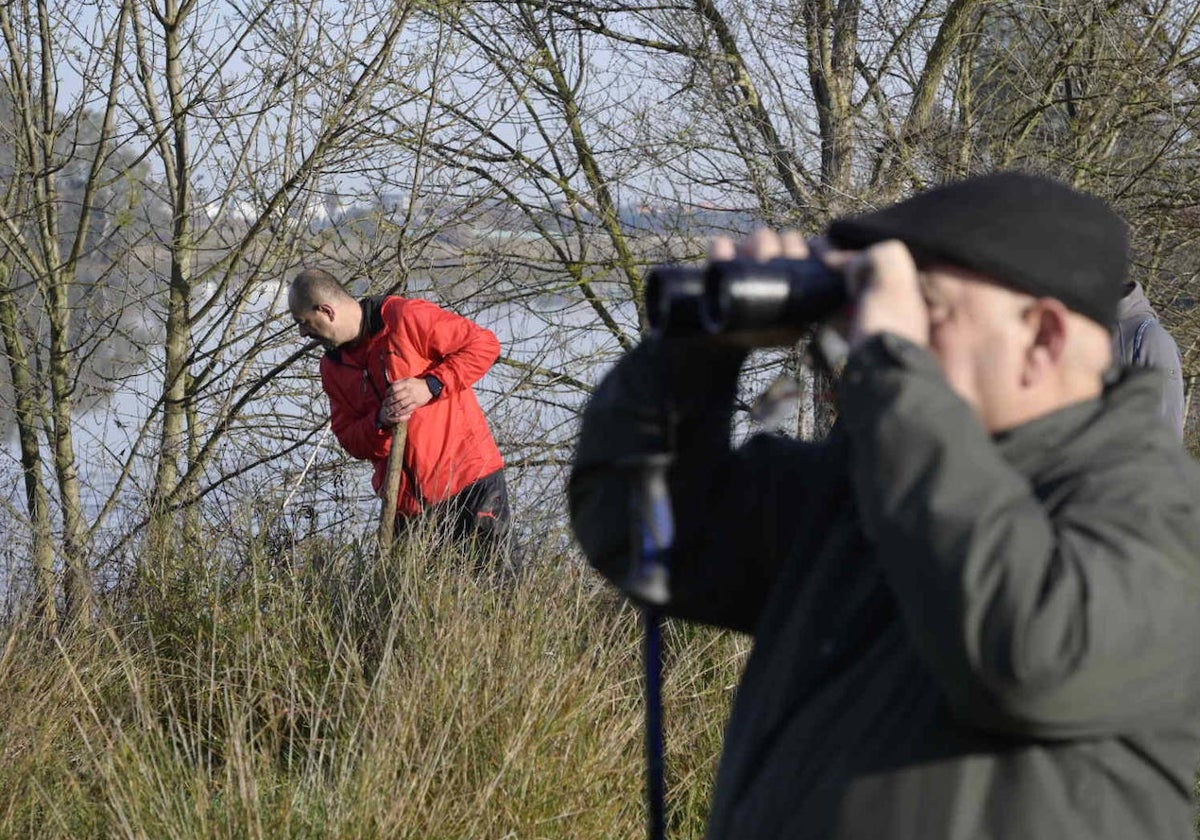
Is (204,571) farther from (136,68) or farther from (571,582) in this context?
Answer: (136,68)

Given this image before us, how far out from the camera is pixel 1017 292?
150cm

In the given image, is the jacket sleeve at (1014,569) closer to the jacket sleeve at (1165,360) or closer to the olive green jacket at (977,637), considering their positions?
the olive green jacket at (977,637)

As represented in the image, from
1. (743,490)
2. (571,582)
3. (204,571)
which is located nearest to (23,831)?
(204,571)

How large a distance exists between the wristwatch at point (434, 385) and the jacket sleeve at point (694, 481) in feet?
13.0

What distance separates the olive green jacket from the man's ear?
2.3 inches

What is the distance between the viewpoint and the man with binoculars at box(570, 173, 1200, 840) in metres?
1.35

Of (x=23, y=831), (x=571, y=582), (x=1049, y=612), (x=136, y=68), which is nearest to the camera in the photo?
(x=1049, y=612)

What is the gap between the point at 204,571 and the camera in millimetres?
5051

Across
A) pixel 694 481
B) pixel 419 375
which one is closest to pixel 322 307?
pixel 419 375

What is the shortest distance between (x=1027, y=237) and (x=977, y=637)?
444mm

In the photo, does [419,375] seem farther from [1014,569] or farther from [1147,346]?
[1014,569]

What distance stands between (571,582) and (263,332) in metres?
3.55

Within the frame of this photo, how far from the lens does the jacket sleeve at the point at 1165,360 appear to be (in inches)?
179

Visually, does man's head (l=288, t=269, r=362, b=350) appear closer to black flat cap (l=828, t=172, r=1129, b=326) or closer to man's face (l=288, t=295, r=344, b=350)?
man's face (l=288, t=295, r=344, b=350)
